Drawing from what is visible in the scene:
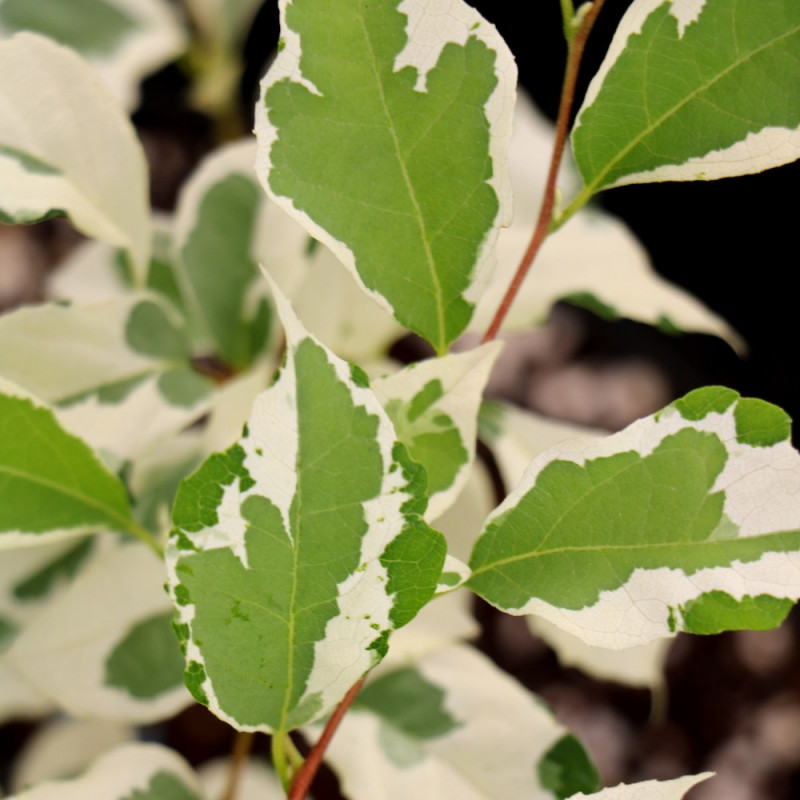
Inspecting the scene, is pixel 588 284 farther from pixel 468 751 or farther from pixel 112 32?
pixel 112 32

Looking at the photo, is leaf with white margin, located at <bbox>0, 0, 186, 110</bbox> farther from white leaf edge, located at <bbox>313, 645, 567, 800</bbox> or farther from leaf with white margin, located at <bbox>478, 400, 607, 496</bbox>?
white leaf edge, located at <bbox>313, 645, 567, 800</bbox>

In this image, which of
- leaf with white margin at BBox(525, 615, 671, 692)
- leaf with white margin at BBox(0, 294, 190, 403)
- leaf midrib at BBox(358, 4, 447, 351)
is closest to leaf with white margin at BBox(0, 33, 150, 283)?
leaf with white margin at BBox(0, 294, 190, 403)

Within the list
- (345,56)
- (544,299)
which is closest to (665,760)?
(544,299)

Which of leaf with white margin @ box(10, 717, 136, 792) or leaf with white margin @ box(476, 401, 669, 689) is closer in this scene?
leaf with white margin @ box(476, 401, 669, 689)

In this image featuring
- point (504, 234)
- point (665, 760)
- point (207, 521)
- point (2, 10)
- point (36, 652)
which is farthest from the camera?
point (665, 760)

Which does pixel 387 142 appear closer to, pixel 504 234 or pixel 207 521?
pixel 207 521

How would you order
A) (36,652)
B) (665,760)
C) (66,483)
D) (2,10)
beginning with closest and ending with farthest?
(66,483) < (36,652) < (2,10) < (665,760)

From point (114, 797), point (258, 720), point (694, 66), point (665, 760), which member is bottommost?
point (665, 760)
